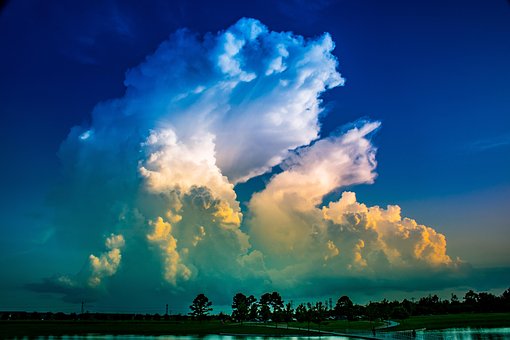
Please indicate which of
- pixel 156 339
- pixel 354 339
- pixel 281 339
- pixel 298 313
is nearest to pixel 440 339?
pixel 354 339

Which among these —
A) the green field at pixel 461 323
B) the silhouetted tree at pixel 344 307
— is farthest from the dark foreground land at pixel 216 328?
the silhouetted tree at pixel 344 307

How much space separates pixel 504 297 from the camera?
183m

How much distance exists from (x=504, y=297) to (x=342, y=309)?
6732 cm

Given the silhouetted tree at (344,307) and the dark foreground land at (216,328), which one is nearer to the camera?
the dark foreground land at (216,328)

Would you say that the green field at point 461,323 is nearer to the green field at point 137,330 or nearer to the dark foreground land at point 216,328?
the dark foreground land at point 216,328

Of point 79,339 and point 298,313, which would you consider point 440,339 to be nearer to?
point 79,339

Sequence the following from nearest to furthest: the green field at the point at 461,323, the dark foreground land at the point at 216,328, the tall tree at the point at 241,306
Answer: the dark foreground land at the point at 216,328
the green field at the point at 461,323
the tall tree at the point at 241,306

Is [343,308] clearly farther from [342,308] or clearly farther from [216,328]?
[216,328]

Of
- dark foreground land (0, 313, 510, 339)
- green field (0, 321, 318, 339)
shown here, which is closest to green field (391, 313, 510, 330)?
dark foreground land (0, 313, 510, 339)

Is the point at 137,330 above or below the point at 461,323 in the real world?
above

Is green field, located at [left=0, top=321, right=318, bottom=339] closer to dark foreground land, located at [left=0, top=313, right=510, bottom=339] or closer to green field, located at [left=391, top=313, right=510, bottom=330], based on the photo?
dark foreground land, located at [left=0, top=313, right=510, bottom=339]

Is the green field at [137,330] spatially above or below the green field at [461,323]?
above

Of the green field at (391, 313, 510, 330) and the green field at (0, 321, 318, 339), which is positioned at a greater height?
the green field at (0, 321, 318, 339)

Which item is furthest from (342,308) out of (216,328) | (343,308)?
(216,328)
